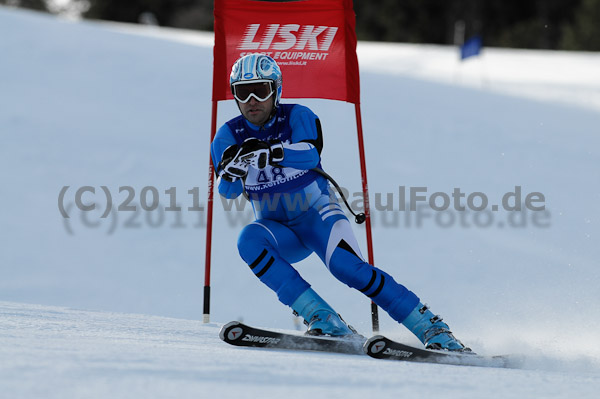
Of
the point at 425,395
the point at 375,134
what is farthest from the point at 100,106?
the point at 425,395

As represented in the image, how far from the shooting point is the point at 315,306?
4156mm

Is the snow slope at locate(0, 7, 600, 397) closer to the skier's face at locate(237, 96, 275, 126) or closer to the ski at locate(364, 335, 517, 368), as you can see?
the ski at locate(364, 335, 517, 368)

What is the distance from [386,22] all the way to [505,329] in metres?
33.1

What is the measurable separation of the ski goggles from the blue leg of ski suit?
2.24ft

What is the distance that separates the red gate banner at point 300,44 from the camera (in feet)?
18.6

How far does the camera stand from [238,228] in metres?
8.99

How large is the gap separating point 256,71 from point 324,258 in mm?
1089

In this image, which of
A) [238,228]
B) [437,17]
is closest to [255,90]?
[238,228]

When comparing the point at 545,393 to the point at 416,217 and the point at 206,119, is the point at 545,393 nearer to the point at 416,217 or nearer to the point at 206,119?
the point at 416,217

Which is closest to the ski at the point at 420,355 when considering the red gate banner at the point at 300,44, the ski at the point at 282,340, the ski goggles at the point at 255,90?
the ski at the point at 282,340

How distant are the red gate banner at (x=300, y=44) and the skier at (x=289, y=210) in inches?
48.4

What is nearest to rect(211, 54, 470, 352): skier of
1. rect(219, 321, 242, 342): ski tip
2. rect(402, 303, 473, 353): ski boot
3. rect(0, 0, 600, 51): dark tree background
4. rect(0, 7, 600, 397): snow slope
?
rect(402, 303, 473, 353): ski boot

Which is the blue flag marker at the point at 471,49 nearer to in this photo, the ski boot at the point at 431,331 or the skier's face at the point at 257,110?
the skier's face at the point at 257,110

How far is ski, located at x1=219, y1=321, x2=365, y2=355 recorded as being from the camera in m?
3.85
